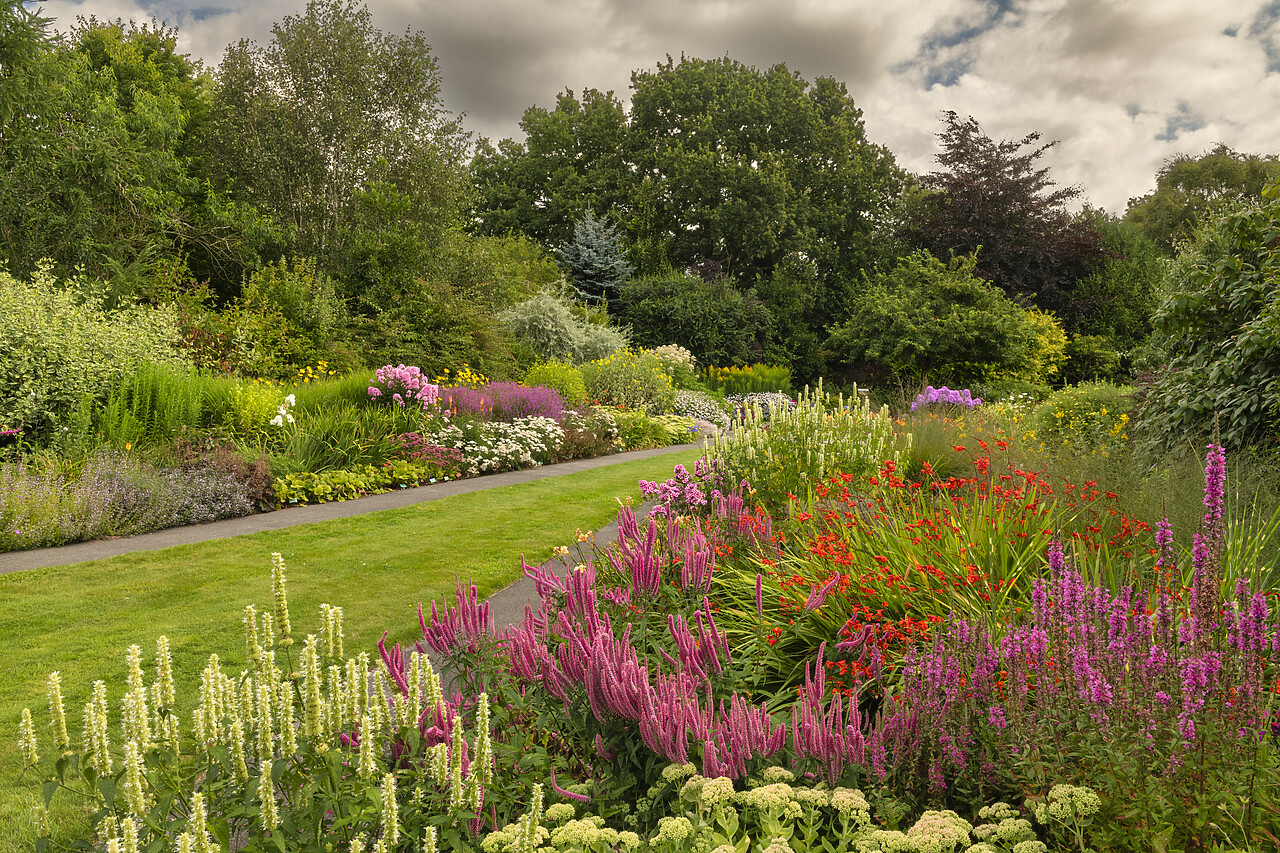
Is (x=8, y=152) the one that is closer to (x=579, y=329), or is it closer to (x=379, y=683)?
(x=579, y=329)

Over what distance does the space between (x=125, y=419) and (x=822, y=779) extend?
27.2 feet

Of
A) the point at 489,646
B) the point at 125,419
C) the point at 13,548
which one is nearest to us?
the point at 489,646

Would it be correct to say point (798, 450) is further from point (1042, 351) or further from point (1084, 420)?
point (1042, 351)

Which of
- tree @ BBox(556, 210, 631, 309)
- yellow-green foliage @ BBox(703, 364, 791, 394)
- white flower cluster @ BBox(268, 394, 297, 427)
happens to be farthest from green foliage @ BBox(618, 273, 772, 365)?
white flower cluster @ BBox(268, 394, 297, 427)

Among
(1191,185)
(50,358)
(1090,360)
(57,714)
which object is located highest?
(1191,185)

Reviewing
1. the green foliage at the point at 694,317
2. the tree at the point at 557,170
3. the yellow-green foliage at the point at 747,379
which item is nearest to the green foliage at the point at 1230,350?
the yellow-green foliage at the point at 747,379

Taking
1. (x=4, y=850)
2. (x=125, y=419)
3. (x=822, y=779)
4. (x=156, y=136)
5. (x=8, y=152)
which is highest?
(x=156, y=136)

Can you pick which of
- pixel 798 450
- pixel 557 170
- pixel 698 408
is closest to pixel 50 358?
pixel 798 450

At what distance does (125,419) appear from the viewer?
25.5 ft

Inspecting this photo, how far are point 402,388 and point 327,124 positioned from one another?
1015 cm

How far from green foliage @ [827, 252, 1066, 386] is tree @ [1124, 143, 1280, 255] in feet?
43.0

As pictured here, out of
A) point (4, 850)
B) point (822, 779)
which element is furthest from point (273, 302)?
point (822, 779)

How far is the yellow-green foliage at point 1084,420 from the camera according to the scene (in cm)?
804

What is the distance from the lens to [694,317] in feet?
80.5
